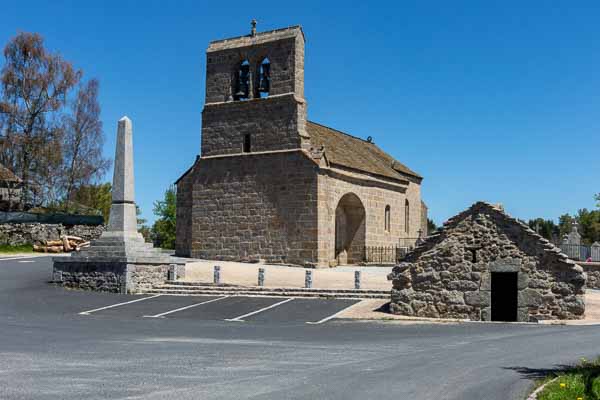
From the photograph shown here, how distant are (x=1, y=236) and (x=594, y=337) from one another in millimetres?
33793

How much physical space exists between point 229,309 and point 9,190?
A: 30.7m

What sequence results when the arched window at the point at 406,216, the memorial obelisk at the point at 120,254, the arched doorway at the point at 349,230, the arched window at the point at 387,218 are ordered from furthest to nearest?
the arched window at the point at 406,216, the arched window at the point at 387,218, the arched doorway at the point at 349,230, the memorial obelisk at the point at 120,254

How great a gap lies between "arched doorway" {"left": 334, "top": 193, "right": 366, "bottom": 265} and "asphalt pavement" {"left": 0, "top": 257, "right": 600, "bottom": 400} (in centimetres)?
1391

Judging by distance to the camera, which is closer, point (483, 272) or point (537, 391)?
point (537, 391)

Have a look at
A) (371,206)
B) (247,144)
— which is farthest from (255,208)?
(371,206)

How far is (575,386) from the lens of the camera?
788 centimetres

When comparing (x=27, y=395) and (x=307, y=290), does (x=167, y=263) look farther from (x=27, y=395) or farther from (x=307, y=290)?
(x=27, y=395)

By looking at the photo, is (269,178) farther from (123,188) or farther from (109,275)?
(109,275)

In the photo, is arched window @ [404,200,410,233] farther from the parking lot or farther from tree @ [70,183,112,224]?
tree @ [70,183,112,224]

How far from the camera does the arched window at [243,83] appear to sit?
32562mm

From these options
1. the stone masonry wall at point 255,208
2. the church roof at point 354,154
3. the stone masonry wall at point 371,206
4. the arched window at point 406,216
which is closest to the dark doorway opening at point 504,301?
the stone masonry wall at point 371,206

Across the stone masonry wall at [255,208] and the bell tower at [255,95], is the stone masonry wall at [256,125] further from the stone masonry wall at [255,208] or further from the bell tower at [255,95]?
the stone masonry wall at [255,208]

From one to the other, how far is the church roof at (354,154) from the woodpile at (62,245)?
47.7 ft

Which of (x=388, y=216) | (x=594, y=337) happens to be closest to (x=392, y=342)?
(x=594, y=337)
